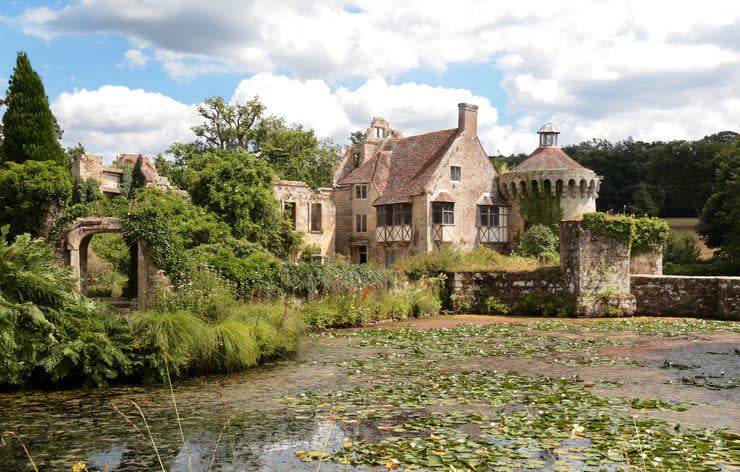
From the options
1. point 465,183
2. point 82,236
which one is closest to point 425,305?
point 82,236

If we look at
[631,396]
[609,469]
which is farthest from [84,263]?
[609,469]

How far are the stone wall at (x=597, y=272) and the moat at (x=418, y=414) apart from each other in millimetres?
7737

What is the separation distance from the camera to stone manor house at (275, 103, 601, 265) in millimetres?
38812

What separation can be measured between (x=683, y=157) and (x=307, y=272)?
1793 inches

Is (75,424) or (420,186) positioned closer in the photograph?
(75,424)

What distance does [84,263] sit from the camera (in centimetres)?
2284

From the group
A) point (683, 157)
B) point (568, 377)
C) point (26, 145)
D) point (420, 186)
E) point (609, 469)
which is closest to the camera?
point (609, 469)

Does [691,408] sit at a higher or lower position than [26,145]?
lower

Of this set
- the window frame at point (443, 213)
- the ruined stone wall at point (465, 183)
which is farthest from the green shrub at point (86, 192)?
the ruined stone wall at point (465, 183)

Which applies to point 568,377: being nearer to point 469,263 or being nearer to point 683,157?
point 469,263

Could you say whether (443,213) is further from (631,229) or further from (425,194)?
(631,229)

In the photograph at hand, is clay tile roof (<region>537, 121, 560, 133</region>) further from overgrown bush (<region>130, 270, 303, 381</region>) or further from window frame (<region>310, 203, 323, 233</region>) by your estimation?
overgrown bush (<region>130, 270, 303, 381</region>)

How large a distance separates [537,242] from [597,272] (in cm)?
1247

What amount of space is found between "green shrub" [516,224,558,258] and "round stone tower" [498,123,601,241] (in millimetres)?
1599
